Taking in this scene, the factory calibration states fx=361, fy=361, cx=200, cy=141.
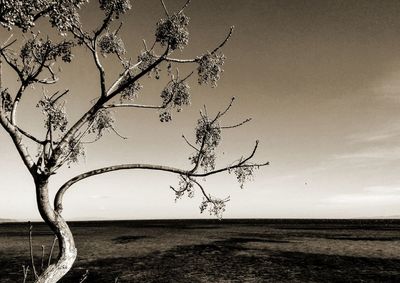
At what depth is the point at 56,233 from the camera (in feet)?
21.2

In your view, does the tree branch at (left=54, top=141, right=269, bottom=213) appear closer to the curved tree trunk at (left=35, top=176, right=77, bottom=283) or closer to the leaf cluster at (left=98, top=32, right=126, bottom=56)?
the curved tree trunk at (left=35, top=176, right=77, bottom=283)

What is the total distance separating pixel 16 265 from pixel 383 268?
38206 millimetres

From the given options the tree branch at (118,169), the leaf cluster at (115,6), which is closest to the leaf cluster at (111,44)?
the leaf cluster at (115,6)

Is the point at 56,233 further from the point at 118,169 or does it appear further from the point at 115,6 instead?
the point at 115,6

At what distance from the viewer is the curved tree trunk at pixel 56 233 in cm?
625

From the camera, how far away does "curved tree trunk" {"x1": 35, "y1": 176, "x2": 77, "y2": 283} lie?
20.5ft

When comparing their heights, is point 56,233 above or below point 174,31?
below

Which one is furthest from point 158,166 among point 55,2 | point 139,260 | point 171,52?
point 139,260

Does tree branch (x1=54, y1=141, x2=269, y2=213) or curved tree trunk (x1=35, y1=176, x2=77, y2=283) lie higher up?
tree branch (x1=54, y1=141, x2=269, y2=213)

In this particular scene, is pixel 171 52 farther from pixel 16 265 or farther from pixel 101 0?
pixel 16 265

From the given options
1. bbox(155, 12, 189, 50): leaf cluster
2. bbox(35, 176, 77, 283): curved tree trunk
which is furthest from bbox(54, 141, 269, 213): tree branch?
bbox(155, 12, 189, 50): leaf cluster

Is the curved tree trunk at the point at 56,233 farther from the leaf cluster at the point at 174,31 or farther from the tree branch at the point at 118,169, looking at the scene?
the leaf cluster at the point at 174,31

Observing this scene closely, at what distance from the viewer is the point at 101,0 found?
8789mm

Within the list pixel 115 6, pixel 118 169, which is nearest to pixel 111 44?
pixel 115 6
